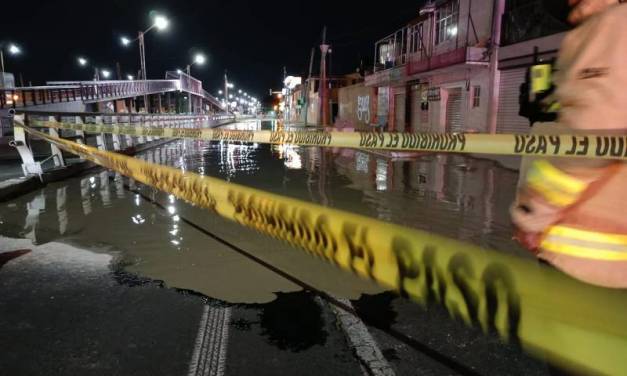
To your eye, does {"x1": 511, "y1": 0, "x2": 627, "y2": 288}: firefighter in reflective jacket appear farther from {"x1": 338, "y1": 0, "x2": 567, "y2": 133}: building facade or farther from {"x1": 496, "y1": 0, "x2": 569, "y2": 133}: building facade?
{"x1": 496, "y1": 0, "x2": 569, "y2": 133}: building facade

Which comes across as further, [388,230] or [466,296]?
[388,230]

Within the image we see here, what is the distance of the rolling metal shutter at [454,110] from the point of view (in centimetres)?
2117

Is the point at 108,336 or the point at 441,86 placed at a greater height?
the point at 441,86

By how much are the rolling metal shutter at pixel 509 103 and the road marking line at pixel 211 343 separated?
1521cm

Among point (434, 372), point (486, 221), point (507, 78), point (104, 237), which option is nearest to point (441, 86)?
point (507, 78)

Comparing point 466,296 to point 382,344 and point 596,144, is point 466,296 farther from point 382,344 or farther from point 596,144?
point 382,344

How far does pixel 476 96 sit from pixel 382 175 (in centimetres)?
1079

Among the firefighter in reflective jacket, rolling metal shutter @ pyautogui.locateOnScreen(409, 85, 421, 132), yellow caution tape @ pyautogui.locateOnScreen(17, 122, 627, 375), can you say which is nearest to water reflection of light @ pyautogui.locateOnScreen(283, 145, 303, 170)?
yellow caution tape @ pyautogui.locateOnScreen(17, 122, 627, 375)

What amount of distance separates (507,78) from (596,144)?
17033mm

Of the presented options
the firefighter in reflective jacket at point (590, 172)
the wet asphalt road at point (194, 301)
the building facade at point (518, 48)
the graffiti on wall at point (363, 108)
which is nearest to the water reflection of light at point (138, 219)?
the wet asphalt road at point (194, 301)

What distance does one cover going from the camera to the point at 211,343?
9.79ft

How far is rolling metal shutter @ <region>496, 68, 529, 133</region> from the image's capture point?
16.3 meters

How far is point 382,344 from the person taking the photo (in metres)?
3.00

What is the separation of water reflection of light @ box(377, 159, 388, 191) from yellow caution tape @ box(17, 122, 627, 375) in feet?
22.1
